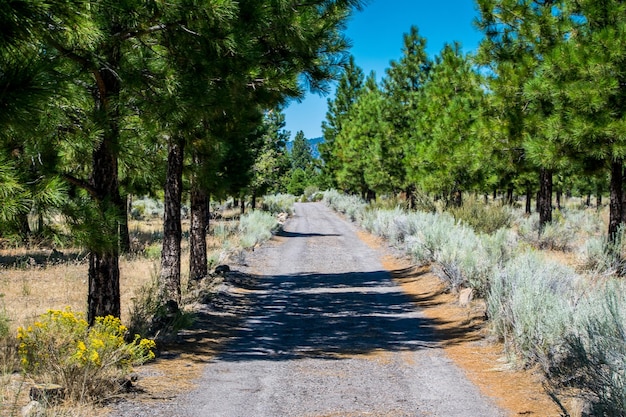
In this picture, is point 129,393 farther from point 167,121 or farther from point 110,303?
point 167,121

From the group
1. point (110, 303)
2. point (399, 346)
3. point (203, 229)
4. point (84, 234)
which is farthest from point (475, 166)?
point (84, 234)

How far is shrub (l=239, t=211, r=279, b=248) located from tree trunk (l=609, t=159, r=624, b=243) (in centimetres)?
1222

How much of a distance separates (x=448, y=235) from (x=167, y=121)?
8.88 m

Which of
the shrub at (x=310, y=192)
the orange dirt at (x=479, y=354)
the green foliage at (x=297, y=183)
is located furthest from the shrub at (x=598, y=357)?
the green foliage at (x=297, y=183)

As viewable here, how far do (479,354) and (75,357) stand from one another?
189 inches

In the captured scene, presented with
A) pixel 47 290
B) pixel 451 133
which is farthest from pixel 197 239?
pixel 451 133

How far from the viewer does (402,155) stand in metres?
31.2

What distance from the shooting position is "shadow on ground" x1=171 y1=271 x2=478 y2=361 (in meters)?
7.80

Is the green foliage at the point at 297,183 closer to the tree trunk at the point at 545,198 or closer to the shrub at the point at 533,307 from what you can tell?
the tree trunk at the point at 545,198

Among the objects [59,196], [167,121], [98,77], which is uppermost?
[98,77]

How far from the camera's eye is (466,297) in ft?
32.9

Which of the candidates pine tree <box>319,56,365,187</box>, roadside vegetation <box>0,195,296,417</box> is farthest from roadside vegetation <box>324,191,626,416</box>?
pine tree <box>319,56,365,187</box>

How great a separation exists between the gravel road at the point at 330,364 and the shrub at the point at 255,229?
754cm

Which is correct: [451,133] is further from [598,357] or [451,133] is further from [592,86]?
[598,357]
